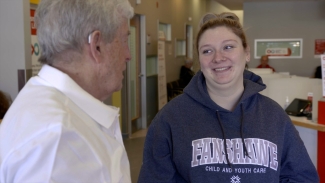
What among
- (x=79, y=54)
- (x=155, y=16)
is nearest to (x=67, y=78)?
(x=79, y=54)

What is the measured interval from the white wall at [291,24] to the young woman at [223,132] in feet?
26.5

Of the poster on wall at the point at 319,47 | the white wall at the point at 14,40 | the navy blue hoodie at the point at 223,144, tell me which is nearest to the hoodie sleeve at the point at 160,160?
the navy blue hoodie at the point at 223,144

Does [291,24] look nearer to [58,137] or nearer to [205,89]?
[205,89]

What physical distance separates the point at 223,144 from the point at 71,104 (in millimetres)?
879

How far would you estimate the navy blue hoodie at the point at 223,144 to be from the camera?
66.6 inches

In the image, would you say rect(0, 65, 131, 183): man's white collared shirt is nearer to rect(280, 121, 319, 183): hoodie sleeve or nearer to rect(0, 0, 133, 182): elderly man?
rect(0, 0, 133, 182): elderly man

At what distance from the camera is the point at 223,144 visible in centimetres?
173

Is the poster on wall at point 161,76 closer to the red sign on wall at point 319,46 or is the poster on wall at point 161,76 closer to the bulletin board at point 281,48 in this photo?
the bulletin board at point 281,48

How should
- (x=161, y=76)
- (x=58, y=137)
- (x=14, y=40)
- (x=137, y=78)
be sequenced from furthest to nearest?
(x=161, y=76) → (x=137, y=78) → (x=14, y=40) → (x=58, y=137)

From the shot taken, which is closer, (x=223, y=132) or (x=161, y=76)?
(x=223, y=132)

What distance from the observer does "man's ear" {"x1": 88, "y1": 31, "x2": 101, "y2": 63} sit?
107 cm

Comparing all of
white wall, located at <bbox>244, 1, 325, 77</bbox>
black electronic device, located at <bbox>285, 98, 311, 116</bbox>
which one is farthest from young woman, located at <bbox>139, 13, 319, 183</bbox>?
white wall, located at <bbox>244, 1, 325, 77</bbox>

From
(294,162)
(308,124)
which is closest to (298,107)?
(308,124)

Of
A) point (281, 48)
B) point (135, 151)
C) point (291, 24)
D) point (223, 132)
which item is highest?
point (291, 24)
